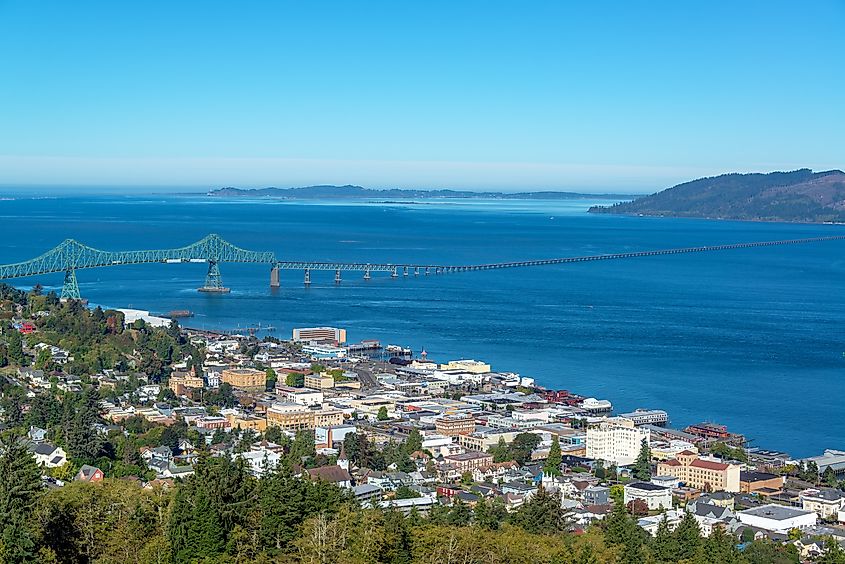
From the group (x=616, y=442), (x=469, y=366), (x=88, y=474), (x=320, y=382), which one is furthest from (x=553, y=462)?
(x=469, y=366)

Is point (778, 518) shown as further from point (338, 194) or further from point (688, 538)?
point (338, 194)

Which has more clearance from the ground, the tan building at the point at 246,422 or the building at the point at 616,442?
the building at the point at 616,442

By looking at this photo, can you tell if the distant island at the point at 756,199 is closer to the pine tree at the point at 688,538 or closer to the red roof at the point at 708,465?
the red roof at the point at 708,465

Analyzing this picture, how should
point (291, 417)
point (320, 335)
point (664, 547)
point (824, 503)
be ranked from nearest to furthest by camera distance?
point (664, 547), point (824, 503), point (291, 417), point (320, 335)

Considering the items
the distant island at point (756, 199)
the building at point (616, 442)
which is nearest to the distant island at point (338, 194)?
the distant island at point (756, 199)

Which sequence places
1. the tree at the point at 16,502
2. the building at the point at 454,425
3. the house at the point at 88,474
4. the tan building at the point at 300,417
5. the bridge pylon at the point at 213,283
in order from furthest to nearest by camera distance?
the bridge pylon at the point at 213,283
the tan building at the point at 300,417
the building at the point at 454,425
the house at the point at 88,474
the tree at the point at 16,502

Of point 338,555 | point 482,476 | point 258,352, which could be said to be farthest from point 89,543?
point 258,352
